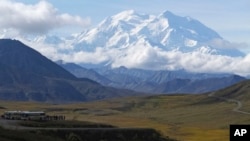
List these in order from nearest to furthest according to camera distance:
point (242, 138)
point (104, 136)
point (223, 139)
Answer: point (242, 138) < point (104, 136) < point (223, 139)

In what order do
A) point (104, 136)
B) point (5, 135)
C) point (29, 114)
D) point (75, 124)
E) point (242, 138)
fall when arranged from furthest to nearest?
point (29, 114), point (75, 124), point (104, 136), point (5, 135), point (242, 138)

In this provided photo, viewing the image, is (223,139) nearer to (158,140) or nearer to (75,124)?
(158,140)

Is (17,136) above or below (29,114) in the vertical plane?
below

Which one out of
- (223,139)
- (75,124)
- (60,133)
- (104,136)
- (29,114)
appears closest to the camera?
(60,133)

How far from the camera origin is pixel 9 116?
11588cm

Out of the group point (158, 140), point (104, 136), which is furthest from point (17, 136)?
point (158, 140)

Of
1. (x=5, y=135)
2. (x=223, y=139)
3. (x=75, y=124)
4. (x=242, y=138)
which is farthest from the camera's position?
(x=223, y=139)

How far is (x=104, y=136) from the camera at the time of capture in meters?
95.1

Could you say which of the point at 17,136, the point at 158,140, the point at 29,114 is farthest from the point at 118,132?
the point at 17,136

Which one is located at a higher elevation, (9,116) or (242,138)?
(9,116)

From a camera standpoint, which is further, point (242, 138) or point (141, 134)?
point (141, 134)

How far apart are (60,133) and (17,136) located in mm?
24847

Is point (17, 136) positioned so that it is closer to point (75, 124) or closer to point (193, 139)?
point (75, 124)

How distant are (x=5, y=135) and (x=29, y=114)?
51.3 metres
